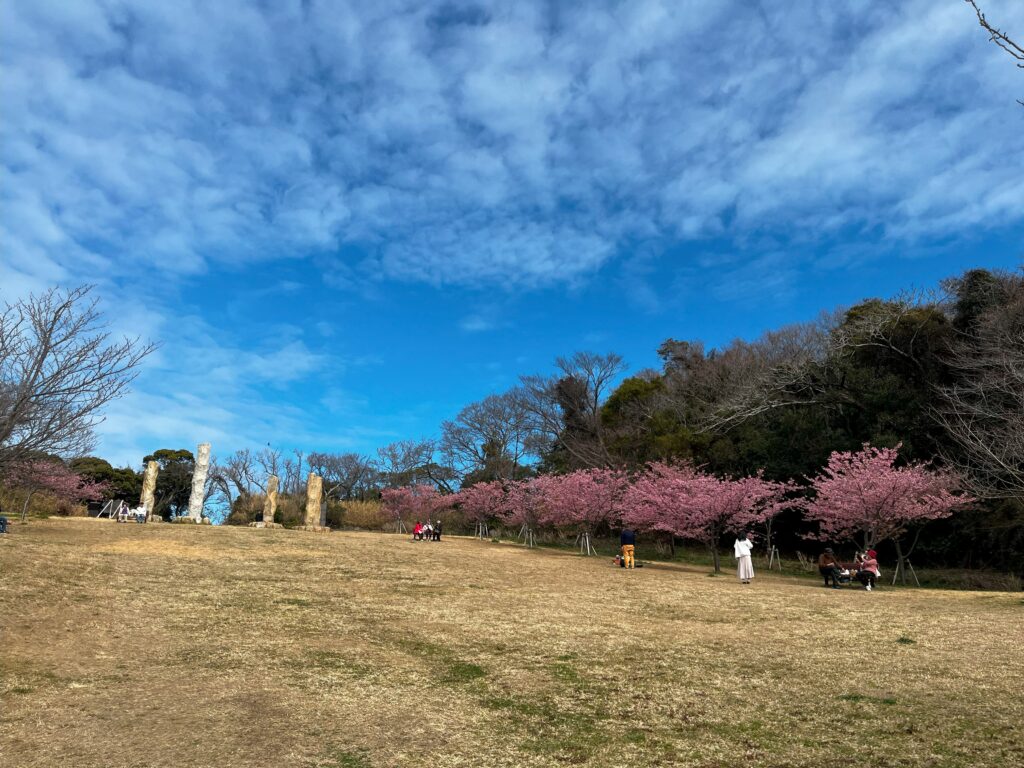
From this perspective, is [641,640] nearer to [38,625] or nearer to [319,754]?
[319,754]

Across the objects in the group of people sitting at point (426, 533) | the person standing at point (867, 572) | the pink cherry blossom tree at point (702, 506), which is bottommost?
the person standing at point (867, 572)

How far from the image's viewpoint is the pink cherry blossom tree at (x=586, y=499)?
2838 cm

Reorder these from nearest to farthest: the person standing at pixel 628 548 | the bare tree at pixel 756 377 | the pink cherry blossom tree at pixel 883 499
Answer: the pink cherry blossom tree at pixel 883 499
the person standing at pixel 628 548
the bare tree at pixel 756 377

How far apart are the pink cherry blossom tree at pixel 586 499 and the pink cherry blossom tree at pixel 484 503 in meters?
8.61

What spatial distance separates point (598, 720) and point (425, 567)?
13.7 m

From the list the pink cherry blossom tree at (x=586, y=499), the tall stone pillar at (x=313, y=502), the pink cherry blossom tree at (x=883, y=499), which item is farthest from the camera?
the tall stone pillar at (x=313, y=502)

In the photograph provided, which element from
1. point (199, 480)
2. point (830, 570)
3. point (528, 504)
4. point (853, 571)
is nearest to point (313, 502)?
point (199, 480)

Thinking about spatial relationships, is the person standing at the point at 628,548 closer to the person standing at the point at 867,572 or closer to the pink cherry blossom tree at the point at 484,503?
the person standing at the point at 867,572

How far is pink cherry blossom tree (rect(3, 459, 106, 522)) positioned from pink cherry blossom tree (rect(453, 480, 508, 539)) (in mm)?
22069

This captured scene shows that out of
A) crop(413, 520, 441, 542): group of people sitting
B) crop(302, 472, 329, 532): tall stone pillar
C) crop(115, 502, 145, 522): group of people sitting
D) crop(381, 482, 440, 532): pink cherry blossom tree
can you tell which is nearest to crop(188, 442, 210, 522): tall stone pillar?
crop(115, 502, 145, 522): group of people sitting

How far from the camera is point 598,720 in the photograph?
6.36 meters

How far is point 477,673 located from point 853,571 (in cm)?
1538

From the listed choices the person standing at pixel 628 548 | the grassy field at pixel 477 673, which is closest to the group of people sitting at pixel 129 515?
the grassy field at pixel 477 673

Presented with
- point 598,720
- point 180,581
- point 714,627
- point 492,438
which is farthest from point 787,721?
point 492,438
